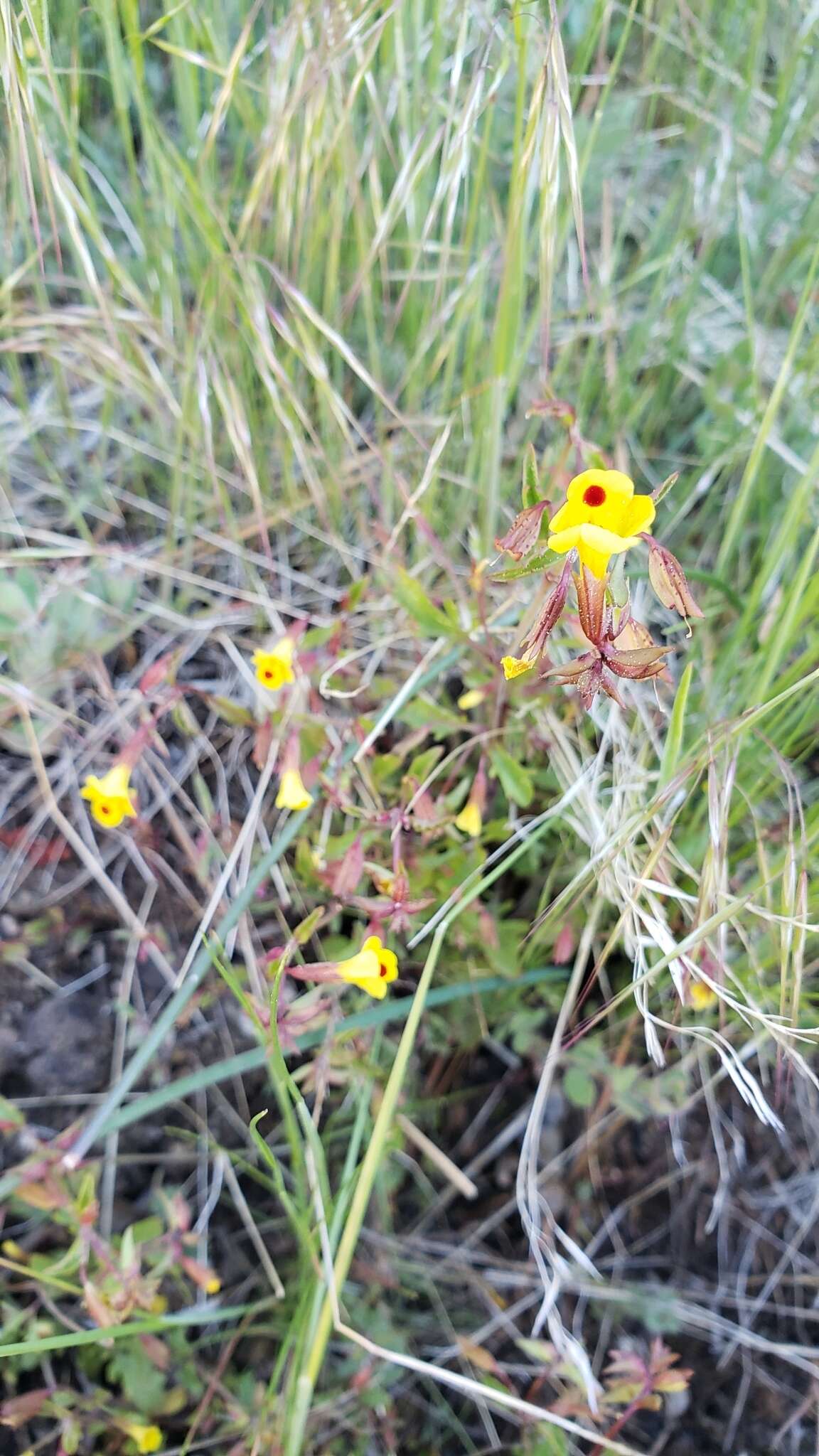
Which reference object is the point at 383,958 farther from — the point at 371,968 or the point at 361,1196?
the point at 361,1196

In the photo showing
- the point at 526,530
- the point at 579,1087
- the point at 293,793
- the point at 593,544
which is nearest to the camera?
the point at 593,544

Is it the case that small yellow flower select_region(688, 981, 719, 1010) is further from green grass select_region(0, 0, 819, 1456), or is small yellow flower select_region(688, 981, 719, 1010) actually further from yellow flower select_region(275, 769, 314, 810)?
yellow flower select_region(275, 769, 314, 810)

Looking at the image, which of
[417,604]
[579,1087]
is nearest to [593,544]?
[417,604]

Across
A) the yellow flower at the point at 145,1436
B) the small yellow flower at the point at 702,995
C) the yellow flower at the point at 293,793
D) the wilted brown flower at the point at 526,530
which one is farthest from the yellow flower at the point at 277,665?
the yellow flower at the point at 145,1436

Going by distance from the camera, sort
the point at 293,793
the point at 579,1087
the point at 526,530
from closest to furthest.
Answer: the point at 526,530 → the point at 293,793 → the point at 579,1087

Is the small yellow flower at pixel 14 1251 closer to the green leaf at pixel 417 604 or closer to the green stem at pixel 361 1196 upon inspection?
the green stem at pixel 361 1196
